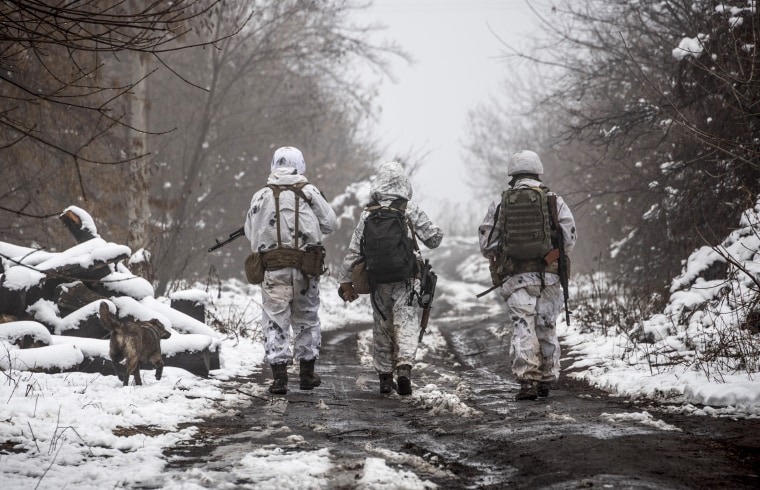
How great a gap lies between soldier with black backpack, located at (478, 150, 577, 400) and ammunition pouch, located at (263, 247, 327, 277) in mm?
1729

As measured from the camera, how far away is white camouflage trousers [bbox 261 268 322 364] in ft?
22.0

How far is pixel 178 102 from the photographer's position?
19.5 meters

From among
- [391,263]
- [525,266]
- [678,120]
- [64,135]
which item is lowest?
[525,266]

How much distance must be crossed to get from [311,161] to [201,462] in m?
20.9

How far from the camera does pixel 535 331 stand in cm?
651

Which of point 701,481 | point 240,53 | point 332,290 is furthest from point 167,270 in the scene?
point 701,481

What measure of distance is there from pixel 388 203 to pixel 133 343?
9.04ft

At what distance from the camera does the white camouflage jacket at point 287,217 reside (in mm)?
6855

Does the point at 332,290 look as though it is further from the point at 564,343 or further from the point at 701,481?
the point at 701,481

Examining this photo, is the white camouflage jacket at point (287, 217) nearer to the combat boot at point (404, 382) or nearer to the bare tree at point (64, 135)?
the combat boot at point (404, 382)

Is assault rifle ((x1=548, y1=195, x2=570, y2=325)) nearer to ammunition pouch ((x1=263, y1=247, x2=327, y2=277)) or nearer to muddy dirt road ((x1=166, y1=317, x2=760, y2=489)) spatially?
muddy dirt road ((x1=166, y1=317, x2=760, y2=489))

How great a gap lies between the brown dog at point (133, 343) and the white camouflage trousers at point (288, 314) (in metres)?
1.00

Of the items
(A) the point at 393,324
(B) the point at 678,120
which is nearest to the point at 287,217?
(A) the point at 393,324

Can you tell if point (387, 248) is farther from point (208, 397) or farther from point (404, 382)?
point (208, 397)
